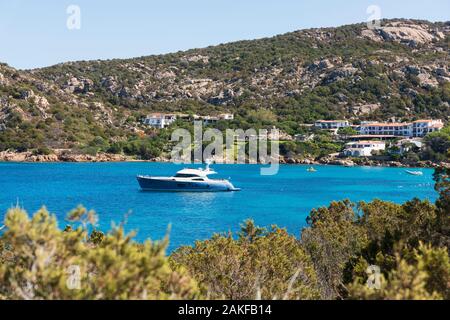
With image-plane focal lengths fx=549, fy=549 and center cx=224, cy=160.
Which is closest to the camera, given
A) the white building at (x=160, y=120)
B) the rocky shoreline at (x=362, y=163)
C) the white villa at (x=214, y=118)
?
the rocky shoreline at (x=362, y=163)

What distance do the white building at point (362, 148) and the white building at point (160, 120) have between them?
3831cm

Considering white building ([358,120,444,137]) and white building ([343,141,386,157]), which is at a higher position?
white building ([358,120,444,137])

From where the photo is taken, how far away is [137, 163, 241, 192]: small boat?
201 feet

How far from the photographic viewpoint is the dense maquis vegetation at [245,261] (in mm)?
6254

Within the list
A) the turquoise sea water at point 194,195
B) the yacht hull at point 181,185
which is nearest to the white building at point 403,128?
the turquoise sea water at point 194,195

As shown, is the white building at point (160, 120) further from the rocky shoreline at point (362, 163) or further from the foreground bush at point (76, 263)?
the foreground bush at point (76, 263)

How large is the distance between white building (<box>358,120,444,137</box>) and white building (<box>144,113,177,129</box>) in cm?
4016

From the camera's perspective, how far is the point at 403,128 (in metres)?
111

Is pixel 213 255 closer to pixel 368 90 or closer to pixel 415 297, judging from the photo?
pixel 415 297

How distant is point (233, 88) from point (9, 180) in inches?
3179

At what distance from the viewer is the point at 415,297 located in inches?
254

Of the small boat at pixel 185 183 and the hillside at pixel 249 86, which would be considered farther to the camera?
the hillside at pixel 249 86

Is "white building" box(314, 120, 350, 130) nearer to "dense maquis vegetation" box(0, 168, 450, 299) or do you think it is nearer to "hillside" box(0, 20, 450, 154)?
"hillside" box(0, 20, 450, 154)

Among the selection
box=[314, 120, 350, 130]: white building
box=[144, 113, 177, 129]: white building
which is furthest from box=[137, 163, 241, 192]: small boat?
box=[314, 120, 350, 130]: white building
